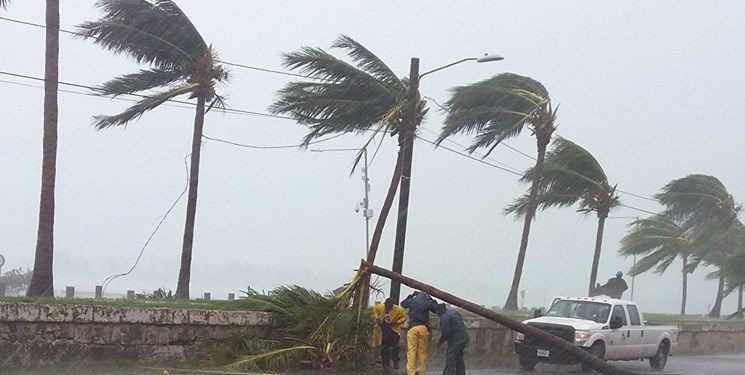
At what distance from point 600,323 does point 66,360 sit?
11.6 meters

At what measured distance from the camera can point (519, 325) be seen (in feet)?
53.7

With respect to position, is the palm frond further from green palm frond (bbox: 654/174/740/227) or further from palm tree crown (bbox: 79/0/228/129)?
green palm frond (bbox: 654/174/740/227)

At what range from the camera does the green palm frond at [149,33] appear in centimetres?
2128

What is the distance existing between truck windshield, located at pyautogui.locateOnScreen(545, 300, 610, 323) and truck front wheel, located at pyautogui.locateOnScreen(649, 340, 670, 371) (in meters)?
2.53

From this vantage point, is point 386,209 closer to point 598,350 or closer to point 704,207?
point 598,350

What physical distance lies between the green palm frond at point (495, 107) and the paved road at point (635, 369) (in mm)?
8071

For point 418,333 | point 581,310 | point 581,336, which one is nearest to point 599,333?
point 581,336

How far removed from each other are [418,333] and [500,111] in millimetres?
13442

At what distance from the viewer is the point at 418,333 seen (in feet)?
50.5

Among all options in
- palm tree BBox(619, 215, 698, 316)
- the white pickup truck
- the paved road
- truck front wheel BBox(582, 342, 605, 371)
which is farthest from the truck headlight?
palm tree BBox(619, 215, 698, 316)

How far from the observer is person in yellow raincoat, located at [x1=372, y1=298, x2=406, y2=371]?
53.7 feet

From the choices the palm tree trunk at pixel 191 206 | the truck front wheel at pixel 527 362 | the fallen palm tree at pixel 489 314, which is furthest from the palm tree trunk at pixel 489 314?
the palm tree trunk at pixel 191 206

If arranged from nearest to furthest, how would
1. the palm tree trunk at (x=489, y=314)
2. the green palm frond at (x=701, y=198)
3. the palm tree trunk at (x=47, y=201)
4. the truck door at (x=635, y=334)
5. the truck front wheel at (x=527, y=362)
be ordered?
the palm tree trunk at (x=489, y=314), the palm tree trunk at (x=47, y=201), the truck front wheel at (x=527, y=362), the truck door at (x=635, y=334), the green palm frond at (x=701, y=198)

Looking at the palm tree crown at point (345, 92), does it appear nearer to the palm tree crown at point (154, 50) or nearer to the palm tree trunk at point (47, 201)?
the palm tree crown at point (154, 50)
